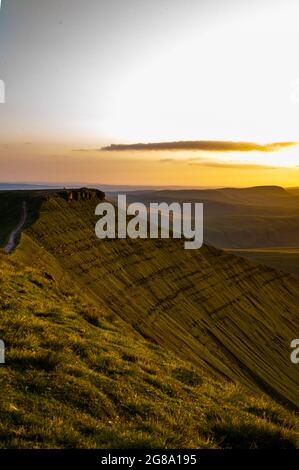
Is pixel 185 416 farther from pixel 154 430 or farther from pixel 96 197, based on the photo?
pixel 96 197

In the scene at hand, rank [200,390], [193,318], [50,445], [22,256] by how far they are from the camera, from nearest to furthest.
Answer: [50,445], [200,390], [22,256], [193,318]

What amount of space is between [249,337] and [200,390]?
38305 millimetres

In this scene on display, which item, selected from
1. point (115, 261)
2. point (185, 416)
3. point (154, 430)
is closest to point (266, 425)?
point (185, 416)

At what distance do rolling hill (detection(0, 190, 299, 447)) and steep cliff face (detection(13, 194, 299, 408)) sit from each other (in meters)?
0.21

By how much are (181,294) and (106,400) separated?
42.2 metres

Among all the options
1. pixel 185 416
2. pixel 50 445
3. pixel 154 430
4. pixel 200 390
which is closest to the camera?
pixel 50 445

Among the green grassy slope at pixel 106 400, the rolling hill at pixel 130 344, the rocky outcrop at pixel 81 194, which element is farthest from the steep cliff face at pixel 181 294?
the green grassy slope at pixel 106 400

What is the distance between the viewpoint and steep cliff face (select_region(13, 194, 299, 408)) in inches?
1455

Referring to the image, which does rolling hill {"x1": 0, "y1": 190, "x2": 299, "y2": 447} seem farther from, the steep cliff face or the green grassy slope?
the steep cliff face

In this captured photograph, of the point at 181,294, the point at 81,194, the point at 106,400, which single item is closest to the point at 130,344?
the point at 106,400

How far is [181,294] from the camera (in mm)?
51500

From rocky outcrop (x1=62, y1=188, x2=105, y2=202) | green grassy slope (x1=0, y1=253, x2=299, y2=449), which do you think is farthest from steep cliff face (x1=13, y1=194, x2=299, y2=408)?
green grassy slope (x1=0, y1=253, x2=299, y2=449)

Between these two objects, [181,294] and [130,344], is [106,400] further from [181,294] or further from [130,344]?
[181,294]

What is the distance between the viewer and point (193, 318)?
4719cm
